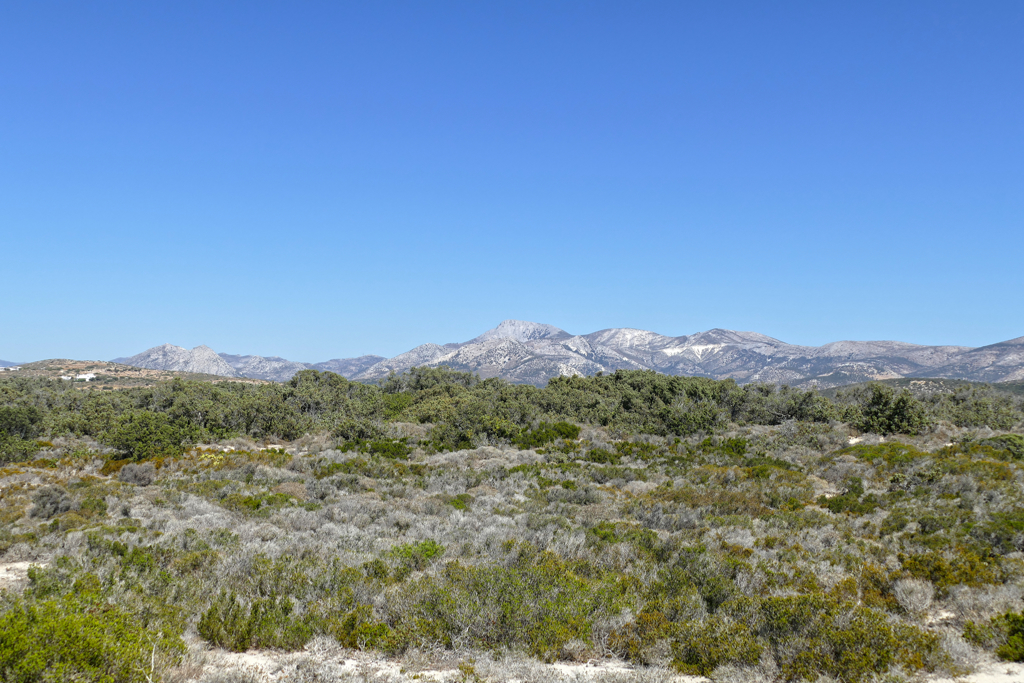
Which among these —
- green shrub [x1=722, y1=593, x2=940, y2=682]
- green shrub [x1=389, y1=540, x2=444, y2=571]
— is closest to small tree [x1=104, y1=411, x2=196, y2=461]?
green shrub [x1=389, y1=540, x2=444, y2=571]

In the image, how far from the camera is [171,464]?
20.9 m

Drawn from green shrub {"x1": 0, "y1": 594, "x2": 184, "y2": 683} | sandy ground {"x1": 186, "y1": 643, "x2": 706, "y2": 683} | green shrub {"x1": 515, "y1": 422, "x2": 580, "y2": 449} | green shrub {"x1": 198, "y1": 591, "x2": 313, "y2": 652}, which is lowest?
green shrub {"x1": 515, "y1": 422, "x2": 580, "y2": 449}

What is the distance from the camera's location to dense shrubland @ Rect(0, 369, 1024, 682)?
601 centimetres

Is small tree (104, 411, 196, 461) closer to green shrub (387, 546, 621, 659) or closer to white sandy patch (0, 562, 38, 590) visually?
white sandy patch (0, 562, 38, 590)

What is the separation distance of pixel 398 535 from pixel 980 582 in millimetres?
10139

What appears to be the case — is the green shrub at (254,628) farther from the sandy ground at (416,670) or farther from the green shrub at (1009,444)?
the green shrub at (1009,444)

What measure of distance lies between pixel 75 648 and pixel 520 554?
6231 millimetres

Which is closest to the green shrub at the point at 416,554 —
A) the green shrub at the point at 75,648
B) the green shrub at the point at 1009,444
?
the green shrub at the point at 75,648

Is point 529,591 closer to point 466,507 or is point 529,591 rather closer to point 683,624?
point 683,624

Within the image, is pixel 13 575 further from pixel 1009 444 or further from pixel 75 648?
pixel 1009 444

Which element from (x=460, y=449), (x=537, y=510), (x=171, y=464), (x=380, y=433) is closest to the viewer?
(x=537, y=510)

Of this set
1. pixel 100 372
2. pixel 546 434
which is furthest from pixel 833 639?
pixel 100 372

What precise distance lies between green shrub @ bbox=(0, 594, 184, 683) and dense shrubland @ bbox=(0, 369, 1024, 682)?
0.02 m

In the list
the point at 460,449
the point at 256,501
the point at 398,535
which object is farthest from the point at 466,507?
the point at 460,449
